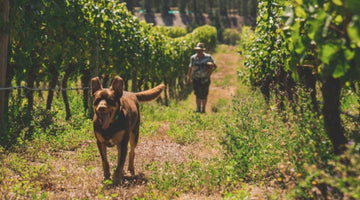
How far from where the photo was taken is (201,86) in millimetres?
13375

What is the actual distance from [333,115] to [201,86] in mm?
10122

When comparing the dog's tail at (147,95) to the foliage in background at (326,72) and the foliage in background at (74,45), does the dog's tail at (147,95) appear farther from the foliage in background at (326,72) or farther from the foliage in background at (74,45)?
the foliage in background at (326,72)

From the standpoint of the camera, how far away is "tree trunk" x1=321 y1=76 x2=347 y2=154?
10.7ft

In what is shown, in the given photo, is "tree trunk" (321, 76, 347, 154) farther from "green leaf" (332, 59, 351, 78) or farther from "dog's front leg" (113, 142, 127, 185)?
"dog's front leg" (113, 142, 127, 185)

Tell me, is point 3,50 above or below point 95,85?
above

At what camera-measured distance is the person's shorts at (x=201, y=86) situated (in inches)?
522

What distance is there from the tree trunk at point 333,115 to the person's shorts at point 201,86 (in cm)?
991

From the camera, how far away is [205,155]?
6355 millimetres

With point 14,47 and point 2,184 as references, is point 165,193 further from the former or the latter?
point 14,47

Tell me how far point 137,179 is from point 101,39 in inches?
262

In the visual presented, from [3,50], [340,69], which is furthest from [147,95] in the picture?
[340,69]

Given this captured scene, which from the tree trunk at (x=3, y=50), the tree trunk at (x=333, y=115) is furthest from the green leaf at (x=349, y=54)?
the tree trunk at (x=3, y=50)

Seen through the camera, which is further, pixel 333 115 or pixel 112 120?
pixel 112 120

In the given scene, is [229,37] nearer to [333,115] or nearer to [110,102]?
[110,102]
